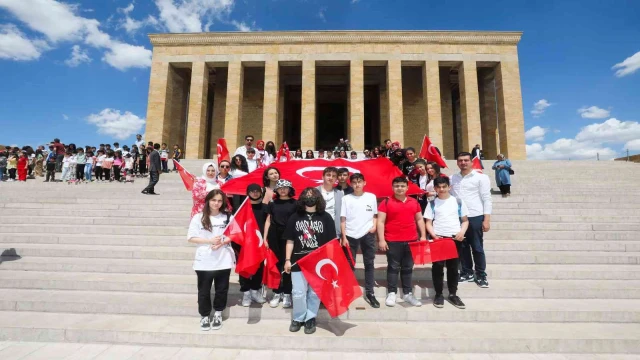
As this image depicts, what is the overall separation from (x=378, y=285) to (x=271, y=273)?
1.82 meters

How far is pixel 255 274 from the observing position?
4.43m

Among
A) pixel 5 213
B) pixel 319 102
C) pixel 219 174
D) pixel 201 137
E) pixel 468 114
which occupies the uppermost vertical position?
pixel 319 102

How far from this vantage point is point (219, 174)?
5.86 m

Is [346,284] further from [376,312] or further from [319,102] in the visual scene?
[319,102]

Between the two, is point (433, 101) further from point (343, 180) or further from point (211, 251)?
point (211, 251)

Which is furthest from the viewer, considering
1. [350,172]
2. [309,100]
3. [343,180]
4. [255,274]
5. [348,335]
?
[309,100]

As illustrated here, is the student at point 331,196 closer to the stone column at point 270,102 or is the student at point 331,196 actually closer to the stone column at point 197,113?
the stone column at point 270,102

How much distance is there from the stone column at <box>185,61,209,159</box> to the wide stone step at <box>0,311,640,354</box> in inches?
846

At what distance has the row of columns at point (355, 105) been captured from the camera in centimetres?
2362

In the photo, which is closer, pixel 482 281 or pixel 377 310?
pixel 377 310

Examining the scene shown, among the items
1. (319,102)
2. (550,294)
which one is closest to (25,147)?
(550,294)

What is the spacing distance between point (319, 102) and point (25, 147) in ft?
76.6

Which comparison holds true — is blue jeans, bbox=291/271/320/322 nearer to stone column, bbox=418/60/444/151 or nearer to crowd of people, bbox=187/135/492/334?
crowd of people, bbox=187/135/492/334

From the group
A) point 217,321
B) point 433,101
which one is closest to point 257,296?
point 217,321
